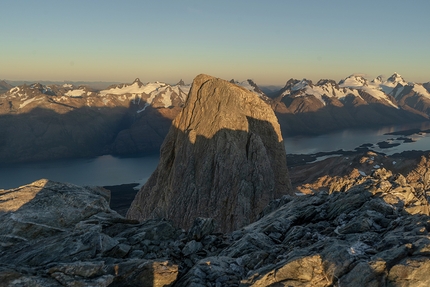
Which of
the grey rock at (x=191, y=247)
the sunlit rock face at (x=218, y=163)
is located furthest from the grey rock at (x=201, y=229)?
the sunlit rock face at (x=218, y=163)

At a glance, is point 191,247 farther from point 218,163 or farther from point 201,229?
point 218,163

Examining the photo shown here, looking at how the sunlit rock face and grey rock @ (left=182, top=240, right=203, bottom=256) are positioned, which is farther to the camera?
Result: the sunlit rock face

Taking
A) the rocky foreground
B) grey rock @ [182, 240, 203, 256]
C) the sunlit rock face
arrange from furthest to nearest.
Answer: the sunlit rock face < grey rock @ [182, 240, 203, 256] < the rocky foreground

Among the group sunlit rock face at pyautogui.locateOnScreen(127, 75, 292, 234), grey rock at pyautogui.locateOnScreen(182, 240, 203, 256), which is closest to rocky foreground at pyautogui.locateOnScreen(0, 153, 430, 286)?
grey rock at pyautogui.locateOnScreen(182, 240, 203, 256)

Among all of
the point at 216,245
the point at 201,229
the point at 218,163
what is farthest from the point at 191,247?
the point at 218,163

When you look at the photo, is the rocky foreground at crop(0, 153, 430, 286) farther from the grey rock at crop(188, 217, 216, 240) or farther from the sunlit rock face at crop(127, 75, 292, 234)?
the sunlit rock face at crop(127, 75, 292, 234)

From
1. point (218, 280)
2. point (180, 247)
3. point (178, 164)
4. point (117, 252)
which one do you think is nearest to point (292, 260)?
point (218, 280)
